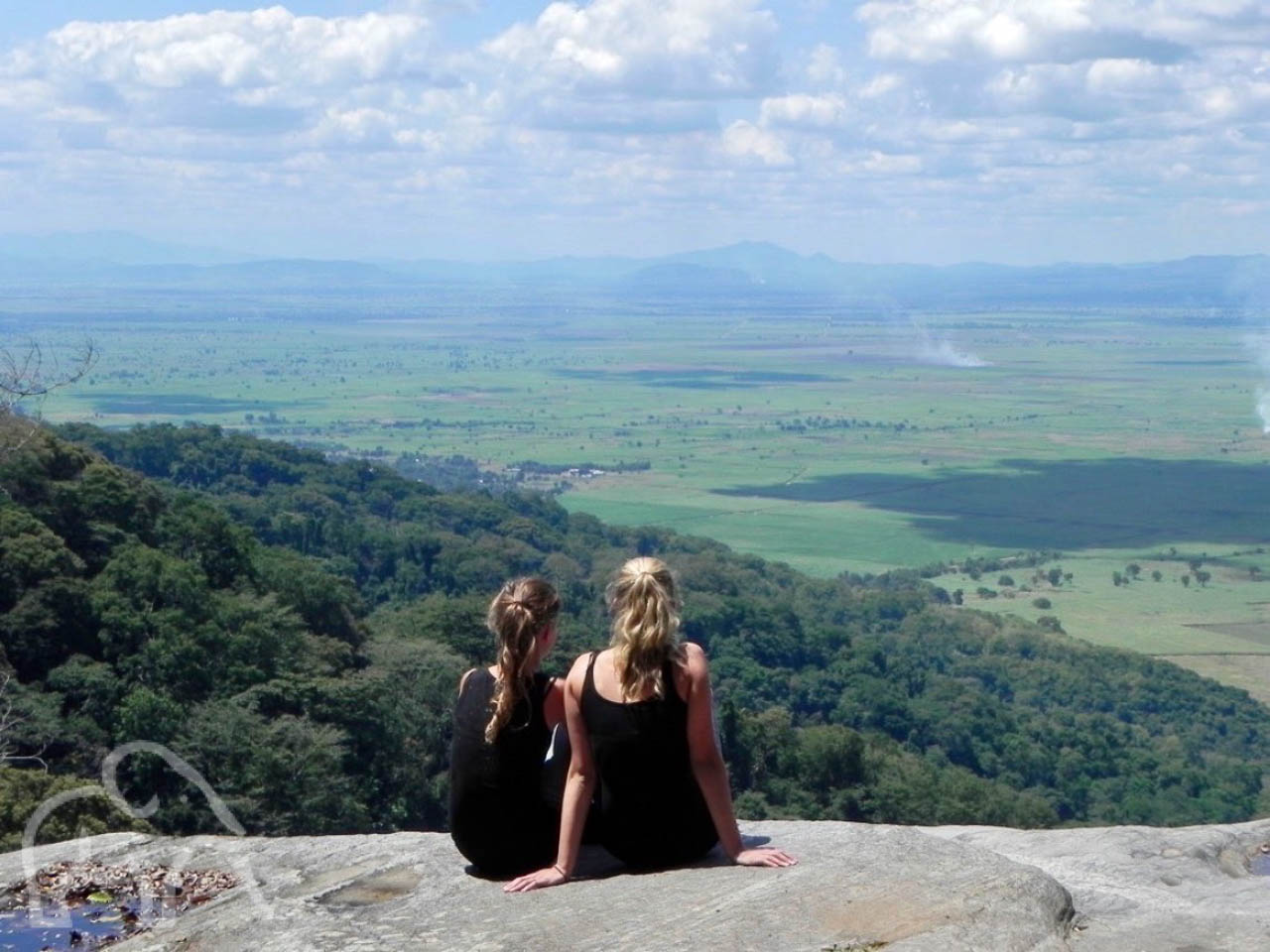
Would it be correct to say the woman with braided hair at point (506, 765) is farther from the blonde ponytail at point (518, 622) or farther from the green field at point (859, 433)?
the green field at point (859, 433)

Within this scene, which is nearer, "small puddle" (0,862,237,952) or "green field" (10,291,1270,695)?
"small puddle" (0,862,237,952)

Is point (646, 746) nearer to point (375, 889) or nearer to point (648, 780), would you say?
point (648, 780)

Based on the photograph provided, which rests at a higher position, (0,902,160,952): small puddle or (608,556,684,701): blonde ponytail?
(608,556,684,701): blonde ponytail

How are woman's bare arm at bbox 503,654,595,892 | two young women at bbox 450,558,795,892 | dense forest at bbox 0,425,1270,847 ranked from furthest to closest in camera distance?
dense forest at bbox 0,425,1270,847 → woman's bare arm at bbox 503,654,595,892 → two young women at bbox 450,558,795,892

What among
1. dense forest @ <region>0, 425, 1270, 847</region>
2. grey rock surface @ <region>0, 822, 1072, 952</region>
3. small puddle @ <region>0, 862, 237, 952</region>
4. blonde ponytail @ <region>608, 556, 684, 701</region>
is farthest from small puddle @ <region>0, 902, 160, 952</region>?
dense forest @ <region>0, 425, 1270, 847</region>

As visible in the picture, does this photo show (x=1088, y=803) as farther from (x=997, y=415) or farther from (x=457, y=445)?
(x=997, y=415)

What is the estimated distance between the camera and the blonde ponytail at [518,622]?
6.25 meters

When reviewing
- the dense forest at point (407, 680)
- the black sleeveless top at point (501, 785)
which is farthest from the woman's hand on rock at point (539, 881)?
the dense forest at point (407, 680)

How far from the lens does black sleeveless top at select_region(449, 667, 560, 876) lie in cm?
652

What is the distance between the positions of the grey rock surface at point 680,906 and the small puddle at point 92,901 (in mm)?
196

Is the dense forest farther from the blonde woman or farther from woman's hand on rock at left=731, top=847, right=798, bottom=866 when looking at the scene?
woman's hand on rock at left=731, top=847, right=798, bottom=866

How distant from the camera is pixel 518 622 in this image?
6258 mm

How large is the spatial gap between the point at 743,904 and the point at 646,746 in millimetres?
722

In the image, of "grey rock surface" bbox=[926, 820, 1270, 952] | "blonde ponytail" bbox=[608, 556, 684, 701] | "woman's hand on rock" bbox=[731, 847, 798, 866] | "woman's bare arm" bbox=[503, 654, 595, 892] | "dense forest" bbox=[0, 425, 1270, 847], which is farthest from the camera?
"dense forest" bbox=[0, 425, 1270, 847]
